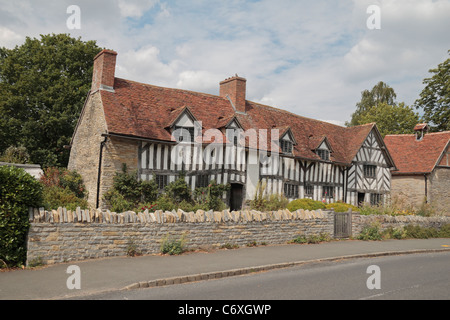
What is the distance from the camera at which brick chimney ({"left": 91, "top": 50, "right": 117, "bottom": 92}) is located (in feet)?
61.0

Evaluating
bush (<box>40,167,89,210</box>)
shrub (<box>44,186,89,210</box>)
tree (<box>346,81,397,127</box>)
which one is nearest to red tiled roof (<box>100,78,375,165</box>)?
shrub (<box>44,186,89,210</box>)

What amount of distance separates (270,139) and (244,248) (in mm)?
10954

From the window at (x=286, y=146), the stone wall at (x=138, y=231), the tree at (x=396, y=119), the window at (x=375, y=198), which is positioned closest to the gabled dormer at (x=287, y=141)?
the window at (x=286, y=146)

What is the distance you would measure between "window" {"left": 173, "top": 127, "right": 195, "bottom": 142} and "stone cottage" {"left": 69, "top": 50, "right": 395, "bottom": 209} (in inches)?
2.0

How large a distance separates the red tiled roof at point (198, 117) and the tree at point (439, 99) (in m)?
12.3

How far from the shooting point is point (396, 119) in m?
37.8

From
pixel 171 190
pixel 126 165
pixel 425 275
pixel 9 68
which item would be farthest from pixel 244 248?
pixel 9 68

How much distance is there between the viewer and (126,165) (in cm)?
1733

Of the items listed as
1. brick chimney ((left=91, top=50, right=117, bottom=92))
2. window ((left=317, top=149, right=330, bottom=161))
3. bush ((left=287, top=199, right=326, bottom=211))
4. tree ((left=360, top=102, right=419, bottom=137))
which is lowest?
bush ((left=287, top=199, right=326, bottom=211))

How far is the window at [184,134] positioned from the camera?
735 inches

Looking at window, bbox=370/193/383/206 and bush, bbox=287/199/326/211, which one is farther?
window, bbox=370/193/383/206

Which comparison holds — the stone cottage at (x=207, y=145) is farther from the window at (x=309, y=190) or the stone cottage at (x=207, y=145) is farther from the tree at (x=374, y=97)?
the tree at (x=374, y=97)

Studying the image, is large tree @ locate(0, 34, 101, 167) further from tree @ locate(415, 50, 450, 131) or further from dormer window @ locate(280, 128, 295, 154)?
tree @ locate(415, 50, 450, 131)
